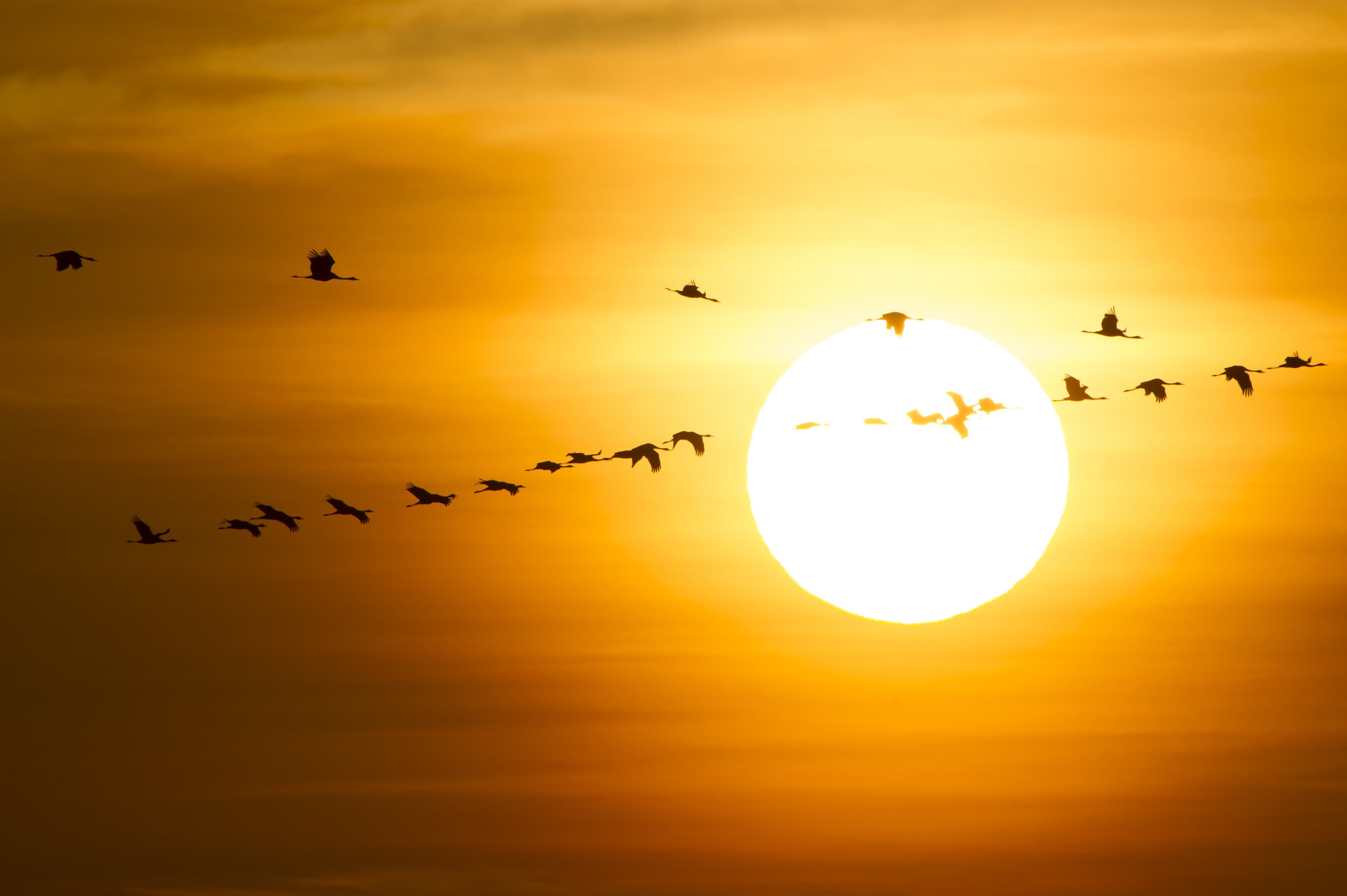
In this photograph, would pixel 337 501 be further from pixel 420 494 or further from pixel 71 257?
pixel 71 257

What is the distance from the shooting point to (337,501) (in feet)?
325

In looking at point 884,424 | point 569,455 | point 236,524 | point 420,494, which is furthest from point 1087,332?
point 236,524

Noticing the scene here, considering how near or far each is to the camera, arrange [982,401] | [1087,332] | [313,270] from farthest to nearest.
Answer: [982,401]
[1087,332]
[313,270]

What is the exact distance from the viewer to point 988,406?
338 ft

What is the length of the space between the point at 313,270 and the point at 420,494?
637 inches

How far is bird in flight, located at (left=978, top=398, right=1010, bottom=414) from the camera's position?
103062 mm

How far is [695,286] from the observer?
90.0 m

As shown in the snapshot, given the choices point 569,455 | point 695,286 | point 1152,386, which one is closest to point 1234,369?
point 1152,386

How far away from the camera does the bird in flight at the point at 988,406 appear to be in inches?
4058

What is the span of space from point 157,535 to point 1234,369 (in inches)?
2141

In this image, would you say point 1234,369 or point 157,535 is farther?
point 157,535

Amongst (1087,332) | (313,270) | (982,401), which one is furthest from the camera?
(982,401)

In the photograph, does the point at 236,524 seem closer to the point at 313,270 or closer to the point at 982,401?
the point at 313,270

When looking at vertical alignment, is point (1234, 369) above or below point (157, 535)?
above
